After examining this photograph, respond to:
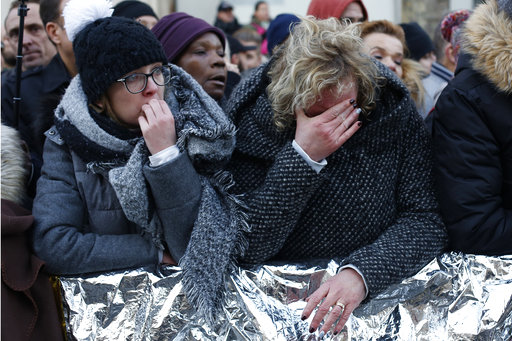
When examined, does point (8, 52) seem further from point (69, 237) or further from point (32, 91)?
point (69, 237)

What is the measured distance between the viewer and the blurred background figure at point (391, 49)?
317cm

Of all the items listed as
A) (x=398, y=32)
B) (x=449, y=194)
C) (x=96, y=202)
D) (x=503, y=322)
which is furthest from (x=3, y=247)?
(x=398, y=32)

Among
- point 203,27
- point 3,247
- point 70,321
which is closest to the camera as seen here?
point 3,247

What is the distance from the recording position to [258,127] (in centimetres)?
216

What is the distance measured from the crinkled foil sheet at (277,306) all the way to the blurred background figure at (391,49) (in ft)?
4.48

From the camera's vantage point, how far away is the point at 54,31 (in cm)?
288

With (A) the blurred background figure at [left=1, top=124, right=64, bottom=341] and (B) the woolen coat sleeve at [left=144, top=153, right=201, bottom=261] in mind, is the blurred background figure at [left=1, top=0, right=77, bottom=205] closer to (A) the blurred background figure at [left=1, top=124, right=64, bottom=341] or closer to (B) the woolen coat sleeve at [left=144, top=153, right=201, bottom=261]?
(A) the blurred background figure at [left=1, top=124, right=64, bottom=341]

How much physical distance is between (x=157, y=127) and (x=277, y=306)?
69 cm

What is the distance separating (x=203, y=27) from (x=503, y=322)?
1.61 metres

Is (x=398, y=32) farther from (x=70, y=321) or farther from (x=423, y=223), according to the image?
(x=70, y=321)


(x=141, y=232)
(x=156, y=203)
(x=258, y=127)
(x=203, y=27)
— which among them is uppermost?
(x=203, y=27)

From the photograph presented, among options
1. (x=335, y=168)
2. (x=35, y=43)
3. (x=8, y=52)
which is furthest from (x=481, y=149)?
(x=8, y=52)

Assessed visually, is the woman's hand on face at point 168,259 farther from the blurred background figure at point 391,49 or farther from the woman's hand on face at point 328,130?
the blurred background figure at point 391,49

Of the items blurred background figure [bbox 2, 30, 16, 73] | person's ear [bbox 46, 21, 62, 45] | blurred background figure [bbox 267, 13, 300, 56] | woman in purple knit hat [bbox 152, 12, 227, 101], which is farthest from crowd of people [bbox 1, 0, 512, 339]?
blurred background figure [bbox 2, 30, 16, 73]
